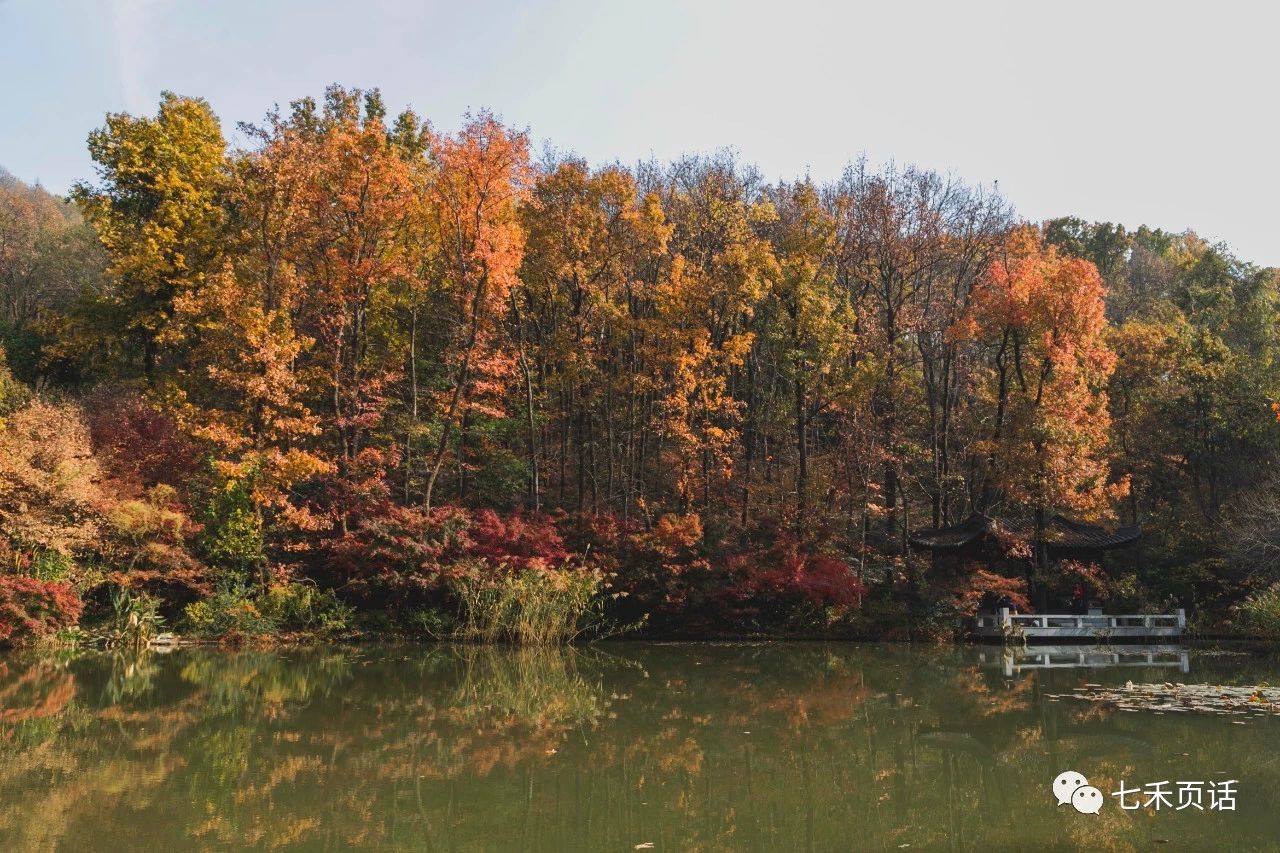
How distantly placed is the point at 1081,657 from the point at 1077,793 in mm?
12779

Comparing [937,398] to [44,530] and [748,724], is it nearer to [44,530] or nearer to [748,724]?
[748,724]

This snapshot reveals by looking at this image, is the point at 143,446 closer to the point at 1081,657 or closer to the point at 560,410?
the point at 560,410

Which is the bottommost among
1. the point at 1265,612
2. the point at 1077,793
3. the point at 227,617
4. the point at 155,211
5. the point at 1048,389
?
the point at 1077,793

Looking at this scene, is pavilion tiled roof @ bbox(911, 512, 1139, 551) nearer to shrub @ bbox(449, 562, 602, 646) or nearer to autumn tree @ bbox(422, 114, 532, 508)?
shrub @ bbox(449, 562, 602, 646)

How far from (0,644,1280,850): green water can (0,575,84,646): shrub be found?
1.79m

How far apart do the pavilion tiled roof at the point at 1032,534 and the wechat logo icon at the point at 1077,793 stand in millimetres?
15435

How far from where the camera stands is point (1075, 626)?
22.2 meters

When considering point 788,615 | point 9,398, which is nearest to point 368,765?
point 788,615

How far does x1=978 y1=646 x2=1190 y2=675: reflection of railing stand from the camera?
17.5 m

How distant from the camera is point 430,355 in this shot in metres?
29.4

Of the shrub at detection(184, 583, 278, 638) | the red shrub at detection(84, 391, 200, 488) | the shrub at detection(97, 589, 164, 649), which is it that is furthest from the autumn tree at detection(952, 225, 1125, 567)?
the shrub at detection(97, 589, 164, 649)

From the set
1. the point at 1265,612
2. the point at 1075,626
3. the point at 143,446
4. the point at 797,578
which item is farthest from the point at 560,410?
the point at 1265,612

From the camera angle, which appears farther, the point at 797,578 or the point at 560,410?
the point at 560,410

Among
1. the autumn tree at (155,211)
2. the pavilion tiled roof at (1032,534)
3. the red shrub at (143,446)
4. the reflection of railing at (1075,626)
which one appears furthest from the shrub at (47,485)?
the reflection of railing at (1075,626)
